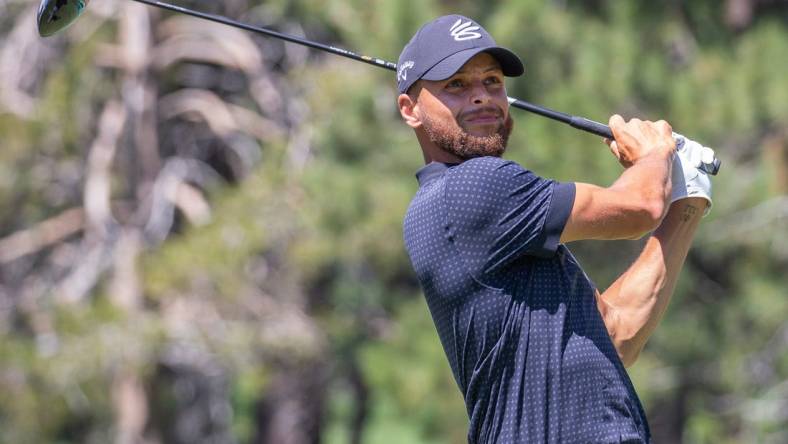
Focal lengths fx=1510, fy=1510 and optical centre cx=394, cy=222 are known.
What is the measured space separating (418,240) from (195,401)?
10.5 m

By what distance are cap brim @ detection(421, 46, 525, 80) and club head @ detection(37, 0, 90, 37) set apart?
1290 millimetres

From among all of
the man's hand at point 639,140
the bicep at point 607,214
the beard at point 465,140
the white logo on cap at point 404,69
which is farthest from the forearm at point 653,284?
the white logo on cap at point 404,69

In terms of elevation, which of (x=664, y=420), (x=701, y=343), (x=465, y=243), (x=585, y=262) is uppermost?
(x=465, y=243)

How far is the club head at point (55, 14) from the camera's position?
4.19m

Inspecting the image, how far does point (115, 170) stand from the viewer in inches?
505

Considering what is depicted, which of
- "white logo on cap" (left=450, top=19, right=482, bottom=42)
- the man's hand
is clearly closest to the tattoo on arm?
the man's hand

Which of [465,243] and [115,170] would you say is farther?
[115,170]

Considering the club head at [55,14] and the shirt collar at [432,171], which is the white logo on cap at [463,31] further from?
the club head at [55,14]

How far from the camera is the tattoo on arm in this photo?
3463 millimetres

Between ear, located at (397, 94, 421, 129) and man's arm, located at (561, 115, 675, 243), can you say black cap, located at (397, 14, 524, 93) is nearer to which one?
ear, located at (397, 94, 421, 129)

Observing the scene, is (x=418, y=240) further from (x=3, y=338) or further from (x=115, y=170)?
(x=115, y=170)

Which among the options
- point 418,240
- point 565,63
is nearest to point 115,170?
point 565,63

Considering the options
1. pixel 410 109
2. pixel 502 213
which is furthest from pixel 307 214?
pixel 502 213

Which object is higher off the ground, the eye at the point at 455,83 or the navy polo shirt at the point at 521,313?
the eye at the point at 455,83
